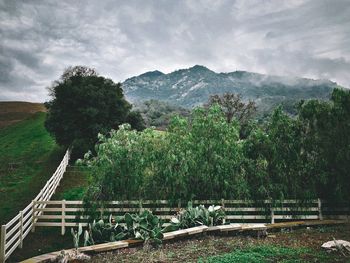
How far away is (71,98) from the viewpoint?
113ft

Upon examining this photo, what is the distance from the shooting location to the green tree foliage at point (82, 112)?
110 ft

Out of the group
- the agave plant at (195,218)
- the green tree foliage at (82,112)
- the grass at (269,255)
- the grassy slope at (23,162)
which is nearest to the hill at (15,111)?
the grassy slope at (23,162)

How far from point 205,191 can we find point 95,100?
2062cm

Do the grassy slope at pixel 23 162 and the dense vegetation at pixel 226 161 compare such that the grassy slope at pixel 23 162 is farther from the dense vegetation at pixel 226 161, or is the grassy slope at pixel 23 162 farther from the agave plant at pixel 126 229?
the agave plant at pixel 126 229

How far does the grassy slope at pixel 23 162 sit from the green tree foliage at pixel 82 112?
2986mm

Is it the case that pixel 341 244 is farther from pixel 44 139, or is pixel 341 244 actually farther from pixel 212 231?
pixel 44 139

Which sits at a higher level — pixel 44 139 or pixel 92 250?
pixel 44 139

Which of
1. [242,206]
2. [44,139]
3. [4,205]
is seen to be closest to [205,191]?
[242,206]

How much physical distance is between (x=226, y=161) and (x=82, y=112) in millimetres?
20560

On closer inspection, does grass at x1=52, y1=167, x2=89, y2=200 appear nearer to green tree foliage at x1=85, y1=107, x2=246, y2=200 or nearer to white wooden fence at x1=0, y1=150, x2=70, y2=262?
white wooden fence at x1=0, y1=150, x2=70, y2=262

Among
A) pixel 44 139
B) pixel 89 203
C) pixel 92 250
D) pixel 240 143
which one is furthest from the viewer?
pixel 44 139

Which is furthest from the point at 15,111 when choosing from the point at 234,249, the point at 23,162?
the point at 234,249

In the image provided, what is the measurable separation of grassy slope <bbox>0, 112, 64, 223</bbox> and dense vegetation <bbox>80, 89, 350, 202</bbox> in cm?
722

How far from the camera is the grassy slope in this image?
73.2 feet
